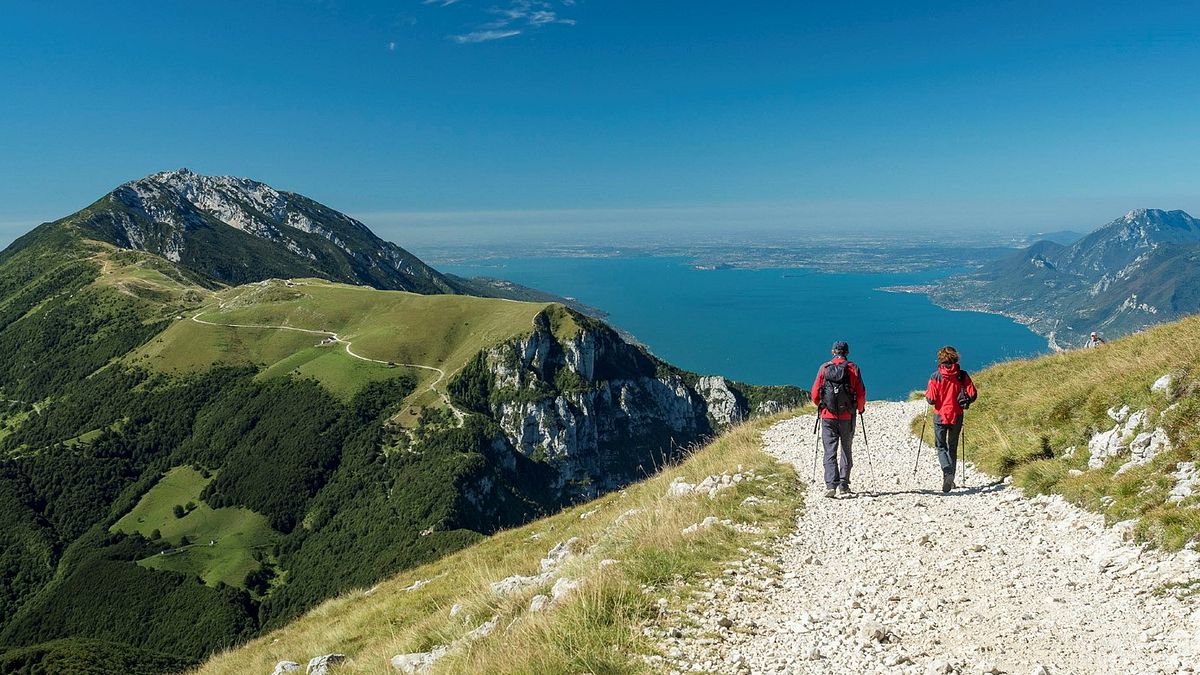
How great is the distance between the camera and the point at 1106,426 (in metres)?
11.9

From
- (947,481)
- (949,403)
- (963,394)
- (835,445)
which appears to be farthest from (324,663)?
(963,394)

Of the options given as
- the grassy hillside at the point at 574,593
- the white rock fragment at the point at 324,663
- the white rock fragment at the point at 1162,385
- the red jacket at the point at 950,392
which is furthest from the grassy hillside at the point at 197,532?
the white rock fragment at the point at 1162,385

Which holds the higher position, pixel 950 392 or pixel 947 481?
pixel 950 392

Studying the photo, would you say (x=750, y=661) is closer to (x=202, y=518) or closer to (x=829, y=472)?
(x=829, y=472)

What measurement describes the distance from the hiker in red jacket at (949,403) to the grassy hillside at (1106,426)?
1.25 meters

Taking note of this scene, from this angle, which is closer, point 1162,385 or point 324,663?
point 324,663

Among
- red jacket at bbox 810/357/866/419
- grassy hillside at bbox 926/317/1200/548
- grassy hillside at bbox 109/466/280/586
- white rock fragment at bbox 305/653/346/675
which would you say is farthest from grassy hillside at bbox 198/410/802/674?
grassy hillside at bbox 109/466/280/586

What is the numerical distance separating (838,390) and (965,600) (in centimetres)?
608

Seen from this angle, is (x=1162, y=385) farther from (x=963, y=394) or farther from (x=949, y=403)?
(x=949, y=403)

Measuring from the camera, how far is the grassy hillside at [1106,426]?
347 inches

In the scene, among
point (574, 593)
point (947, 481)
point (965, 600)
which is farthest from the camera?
point (947, 481)

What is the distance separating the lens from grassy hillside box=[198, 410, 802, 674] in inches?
266

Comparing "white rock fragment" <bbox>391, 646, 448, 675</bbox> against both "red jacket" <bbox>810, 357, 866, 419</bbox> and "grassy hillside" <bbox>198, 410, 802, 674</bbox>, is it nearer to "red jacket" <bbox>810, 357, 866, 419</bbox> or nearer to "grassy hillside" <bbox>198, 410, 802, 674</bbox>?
"grassy hillside" <bbox>198, 410, 802, 674</bbox>

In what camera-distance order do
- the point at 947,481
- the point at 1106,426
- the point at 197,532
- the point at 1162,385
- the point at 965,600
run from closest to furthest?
the point at 965,600 → the point at 1162,385 → the point at 1106,426 → the point at 947,481 → the point at 197,532
